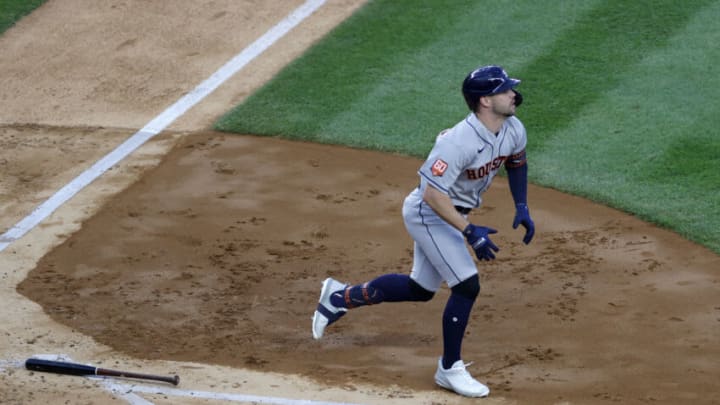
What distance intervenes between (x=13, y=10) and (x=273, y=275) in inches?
248

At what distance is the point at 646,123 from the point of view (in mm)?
10469

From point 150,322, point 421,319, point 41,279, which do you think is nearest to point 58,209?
point 41,279

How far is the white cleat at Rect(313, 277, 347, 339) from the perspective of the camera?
23.7ft

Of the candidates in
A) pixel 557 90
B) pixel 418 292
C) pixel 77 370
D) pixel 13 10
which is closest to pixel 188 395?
pixel 77 370

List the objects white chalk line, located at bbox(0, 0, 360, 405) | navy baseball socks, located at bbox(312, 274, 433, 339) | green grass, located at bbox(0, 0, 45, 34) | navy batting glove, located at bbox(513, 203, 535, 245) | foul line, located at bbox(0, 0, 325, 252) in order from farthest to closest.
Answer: green grass, located at bbox(0, 0, 45, 34) → foul line, located at bbox(0, 0, 325, 252) → navy baseball socks, located at bbox(312, 274, 433, 339) → navy batting glove, located at bbox(513, 203, 535, 245) → white chalk line, located at bbox(0, 0, 360, 405)

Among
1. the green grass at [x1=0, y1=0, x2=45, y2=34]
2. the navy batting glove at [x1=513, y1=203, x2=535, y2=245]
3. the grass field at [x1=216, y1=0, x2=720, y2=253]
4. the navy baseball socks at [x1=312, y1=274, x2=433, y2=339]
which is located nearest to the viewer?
the navy batting glove at [x1=513, y1=203, x2=535, y2=245]

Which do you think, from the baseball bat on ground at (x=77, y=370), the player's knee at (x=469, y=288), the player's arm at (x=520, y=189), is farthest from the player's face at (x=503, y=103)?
the baseball bat on ground at (x=77, y=370)

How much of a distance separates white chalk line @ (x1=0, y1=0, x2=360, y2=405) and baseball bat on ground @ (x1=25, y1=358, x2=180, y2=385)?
5cm

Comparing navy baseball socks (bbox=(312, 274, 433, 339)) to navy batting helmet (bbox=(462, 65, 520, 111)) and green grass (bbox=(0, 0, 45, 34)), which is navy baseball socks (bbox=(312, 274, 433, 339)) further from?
green grass (bbox=(0, 0, 45, 34))

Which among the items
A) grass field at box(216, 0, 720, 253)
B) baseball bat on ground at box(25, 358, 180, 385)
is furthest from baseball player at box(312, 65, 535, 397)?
grass field at box(216, 0, 720, 253)

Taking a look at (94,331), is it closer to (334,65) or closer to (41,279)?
(41,279)

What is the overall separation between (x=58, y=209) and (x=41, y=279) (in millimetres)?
1244

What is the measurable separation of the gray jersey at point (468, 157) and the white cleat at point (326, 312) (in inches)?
33.6

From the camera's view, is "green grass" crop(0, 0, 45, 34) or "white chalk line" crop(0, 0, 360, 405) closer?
"white chalk line" crop(0, 0, 360, 405)
